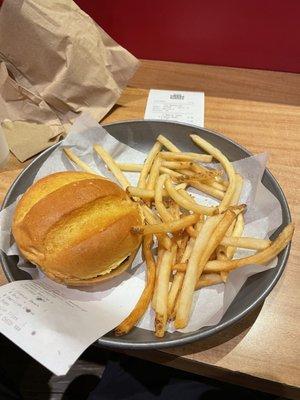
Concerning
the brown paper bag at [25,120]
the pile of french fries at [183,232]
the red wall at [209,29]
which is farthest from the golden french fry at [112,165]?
the red wall at [209,29]

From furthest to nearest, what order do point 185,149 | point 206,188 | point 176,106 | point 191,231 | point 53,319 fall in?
point 176,106
point 185,149
point 206,188
point 191,231
point 53,319

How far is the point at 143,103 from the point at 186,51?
301 mm

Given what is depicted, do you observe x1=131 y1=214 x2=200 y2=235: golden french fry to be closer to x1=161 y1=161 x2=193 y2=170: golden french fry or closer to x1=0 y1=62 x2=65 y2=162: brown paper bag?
x1=161 y1=161 x2=193 y2=170: golden french fry

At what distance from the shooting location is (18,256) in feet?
3.11

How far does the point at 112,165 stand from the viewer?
43.6 inches

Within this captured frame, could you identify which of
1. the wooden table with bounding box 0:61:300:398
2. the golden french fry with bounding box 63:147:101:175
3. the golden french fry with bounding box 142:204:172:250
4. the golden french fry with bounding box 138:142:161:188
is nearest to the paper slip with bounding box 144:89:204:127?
the wooden table with bounding box 0:61:300:398

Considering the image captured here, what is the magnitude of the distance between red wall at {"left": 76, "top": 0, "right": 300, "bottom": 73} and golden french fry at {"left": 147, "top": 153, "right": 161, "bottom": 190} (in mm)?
636

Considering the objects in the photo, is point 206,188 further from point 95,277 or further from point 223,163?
point 95,277

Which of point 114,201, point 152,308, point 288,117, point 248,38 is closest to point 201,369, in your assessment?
point 152,308

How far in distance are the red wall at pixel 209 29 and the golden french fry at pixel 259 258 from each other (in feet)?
2.87

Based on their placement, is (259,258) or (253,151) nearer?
(259,258)

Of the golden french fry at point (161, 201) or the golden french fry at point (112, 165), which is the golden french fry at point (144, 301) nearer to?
the golden french fry at point (161, 201)

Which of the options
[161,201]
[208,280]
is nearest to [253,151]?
[161,201]

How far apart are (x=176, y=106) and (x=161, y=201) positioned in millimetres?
562
